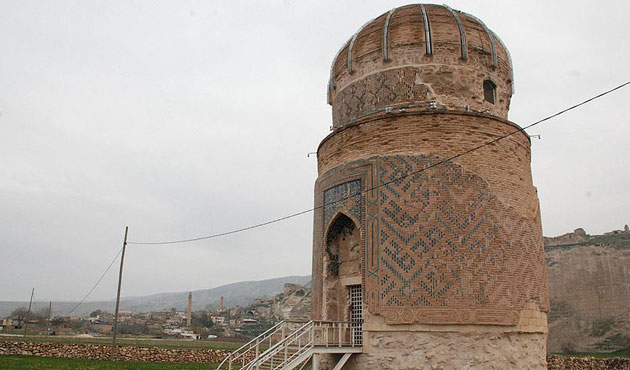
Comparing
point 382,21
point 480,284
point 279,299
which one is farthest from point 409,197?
point 279,299

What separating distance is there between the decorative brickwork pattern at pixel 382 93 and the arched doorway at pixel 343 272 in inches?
134

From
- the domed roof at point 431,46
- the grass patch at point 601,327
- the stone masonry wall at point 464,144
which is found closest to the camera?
the stone masonry wall at point 464,144

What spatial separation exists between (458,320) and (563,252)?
48.6 meters

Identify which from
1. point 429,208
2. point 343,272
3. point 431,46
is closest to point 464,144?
point 429,208

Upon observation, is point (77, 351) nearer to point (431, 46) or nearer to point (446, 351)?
point (446, 351)

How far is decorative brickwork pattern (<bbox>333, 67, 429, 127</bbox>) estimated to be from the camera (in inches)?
573

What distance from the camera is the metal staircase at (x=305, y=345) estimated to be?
1186 centimetres

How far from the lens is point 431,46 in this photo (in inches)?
581

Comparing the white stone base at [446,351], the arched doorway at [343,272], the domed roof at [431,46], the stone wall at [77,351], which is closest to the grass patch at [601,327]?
the stone wall at [77,351]

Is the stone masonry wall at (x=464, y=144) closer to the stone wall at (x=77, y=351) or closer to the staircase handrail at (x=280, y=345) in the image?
the staircase handrail at (x=280, y=345)

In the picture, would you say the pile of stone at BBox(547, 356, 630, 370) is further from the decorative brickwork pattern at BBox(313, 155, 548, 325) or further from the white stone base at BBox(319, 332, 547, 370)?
the white stone base at BBox(319, 332, 547, 370)

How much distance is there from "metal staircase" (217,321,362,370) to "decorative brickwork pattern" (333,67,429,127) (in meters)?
6.23

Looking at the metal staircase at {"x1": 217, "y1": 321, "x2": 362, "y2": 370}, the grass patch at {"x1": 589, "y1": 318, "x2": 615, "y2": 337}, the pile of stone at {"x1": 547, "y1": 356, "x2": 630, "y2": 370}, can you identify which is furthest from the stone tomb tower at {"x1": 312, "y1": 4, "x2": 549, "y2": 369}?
the grass patch at {"x1": 589, "y1": 318, "x2": 615, "y2": 337}

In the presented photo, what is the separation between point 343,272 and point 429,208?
11.5ft
